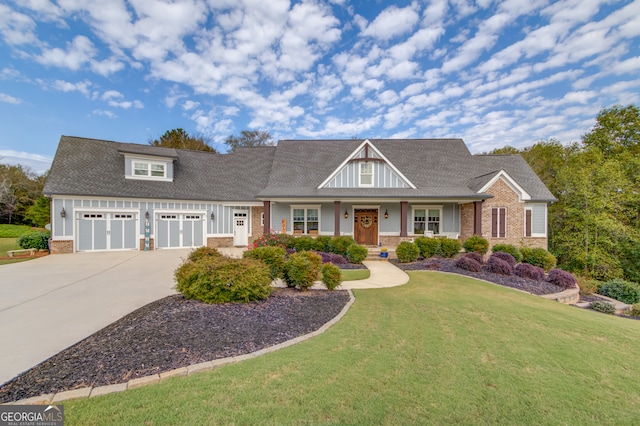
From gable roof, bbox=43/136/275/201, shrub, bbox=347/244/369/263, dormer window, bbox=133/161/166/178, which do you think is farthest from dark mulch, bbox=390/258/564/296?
dormer window, bbox=133/161/166/178

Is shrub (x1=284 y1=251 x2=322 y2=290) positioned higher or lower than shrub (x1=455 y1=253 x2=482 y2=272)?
higher

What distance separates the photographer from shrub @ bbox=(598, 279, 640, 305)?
1051 cm

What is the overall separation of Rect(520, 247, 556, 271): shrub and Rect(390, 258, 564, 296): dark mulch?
226cm

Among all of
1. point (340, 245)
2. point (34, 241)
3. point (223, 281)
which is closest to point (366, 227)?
point (340, 245)

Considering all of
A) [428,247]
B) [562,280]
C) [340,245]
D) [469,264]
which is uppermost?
[340,245]

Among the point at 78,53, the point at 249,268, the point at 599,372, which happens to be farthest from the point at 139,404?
the point at 78,53

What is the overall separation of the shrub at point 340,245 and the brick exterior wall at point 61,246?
1444 cm

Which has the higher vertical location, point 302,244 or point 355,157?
point 355,157

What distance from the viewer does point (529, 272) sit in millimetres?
10547

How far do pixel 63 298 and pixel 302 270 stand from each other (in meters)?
6.11

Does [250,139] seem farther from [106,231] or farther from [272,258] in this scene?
[272,258]

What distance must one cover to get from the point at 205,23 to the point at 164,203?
10.3 meters

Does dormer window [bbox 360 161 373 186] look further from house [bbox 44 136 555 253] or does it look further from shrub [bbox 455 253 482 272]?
shrub [bbox 455 253 482 272]

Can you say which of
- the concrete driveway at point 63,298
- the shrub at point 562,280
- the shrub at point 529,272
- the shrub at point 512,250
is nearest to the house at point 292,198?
the shrub at point 512,250
